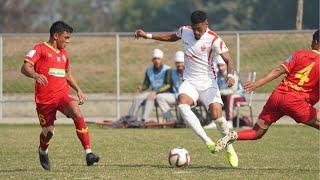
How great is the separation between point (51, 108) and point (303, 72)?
3.21 metres

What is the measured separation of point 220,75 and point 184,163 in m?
9.37

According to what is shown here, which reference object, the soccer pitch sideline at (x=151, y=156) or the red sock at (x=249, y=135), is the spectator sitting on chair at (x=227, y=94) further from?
the red sock at (x=249, y=135)

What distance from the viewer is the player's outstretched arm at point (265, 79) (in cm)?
1146

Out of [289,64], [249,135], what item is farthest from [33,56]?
[289,64]

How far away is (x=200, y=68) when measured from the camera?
13.4m

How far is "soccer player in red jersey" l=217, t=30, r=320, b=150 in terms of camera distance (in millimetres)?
11758

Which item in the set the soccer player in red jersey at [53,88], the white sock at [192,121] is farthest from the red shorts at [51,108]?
the white sock at [192,121]

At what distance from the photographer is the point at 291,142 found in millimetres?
16891

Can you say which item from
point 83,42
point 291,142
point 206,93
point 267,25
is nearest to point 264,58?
point 83,42

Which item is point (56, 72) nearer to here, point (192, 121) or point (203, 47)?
point (192, 121)

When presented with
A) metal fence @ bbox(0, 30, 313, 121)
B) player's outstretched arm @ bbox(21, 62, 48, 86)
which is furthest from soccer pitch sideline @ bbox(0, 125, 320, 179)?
metal fence @ bbox(0, 30, 313, 121)

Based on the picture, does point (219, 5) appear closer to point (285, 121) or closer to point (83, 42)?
point (83, 42)

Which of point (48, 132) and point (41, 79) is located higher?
point (41, 79)

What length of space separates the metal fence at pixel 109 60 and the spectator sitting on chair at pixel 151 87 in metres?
2.13
